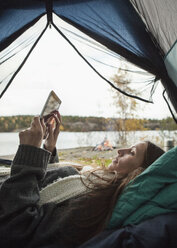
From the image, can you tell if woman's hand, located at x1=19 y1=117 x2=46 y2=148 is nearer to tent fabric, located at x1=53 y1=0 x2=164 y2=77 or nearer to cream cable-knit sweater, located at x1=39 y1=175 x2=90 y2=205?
cream cable-knit sweater, located at x1=39 y1=175 x2=90 y2=205

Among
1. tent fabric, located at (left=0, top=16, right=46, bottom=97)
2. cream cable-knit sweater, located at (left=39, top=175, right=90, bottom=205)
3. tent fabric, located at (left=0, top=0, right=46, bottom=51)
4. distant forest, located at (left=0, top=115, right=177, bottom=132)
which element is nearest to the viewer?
cream cable-knit sweater, located at (left=39, top=175, right=90, bottom=205)

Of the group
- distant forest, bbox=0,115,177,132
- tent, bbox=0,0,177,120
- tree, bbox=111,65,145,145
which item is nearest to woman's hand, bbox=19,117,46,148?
tent, bbox=0,0,177,120

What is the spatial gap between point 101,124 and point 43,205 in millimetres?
3846

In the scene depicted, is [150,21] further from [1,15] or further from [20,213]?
[20,213]

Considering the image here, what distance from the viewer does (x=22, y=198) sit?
88cm

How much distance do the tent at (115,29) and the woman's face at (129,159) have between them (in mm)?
387

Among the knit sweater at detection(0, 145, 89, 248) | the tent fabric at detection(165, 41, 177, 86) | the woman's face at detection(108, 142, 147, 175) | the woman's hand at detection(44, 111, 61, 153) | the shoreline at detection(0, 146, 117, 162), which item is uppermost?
the tent fabric at detection(165, 41, 177, 86)

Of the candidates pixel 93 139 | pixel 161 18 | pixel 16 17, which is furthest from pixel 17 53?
pixel 93 139

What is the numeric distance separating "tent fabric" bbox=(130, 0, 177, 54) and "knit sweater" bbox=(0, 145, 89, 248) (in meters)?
1.02

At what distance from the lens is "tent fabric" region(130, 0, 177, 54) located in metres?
1.25

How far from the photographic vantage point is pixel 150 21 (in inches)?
52.3

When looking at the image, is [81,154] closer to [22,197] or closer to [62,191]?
[62,191]

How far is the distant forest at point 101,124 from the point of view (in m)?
3.05

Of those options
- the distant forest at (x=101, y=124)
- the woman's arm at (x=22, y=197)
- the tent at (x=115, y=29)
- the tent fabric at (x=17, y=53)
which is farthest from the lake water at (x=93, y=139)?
the woman's arm at (x=22, y=197)
